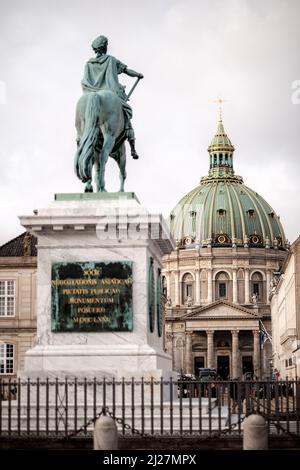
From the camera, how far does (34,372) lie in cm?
2116

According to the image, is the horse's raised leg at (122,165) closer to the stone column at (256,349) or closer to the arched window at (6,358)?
the arched window at (6,358)

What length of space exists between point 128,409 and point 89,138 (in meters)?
6.22

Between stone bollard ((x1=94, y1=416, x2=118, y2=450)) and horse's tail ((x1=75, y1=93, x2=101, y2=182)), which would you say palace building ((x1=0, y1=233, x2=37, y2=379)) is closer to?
horse's tail ((x1=75, y1=93, x2=101, y2=182))

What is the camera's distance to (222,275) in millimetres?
177375

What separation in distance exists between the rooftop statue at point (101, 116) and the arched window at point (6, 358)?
37.5m

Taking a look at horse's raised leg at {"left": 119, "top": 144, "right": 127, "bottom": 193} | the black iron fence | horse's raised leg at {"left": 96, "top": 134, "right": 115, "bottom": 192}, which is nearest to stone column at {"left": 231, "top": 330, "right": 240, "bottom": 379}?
horse's raised leg at {"left": 119, "top": 144, "right": 127, "bottom": 193}

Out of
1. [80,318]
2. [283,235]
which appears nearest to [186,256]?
[283,235]

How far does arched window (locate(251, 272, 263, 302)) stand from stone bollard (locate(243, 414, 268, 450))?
158069mm

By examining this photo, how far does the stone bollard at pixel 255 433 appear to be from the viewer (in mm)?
15923

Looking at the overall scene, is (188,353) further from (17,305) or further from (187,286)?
(17,305)

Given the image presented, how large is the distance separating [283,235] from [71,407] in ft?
543

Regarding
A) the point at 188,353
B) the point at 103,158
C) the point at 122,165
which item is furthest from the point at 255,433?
the point at 188,353

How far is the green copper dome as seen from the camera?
179625mm

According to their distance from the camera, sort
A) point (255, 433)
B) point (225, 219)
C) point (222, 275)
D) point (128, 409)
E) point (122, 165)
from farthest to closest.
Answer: point (225, 219) → point (222, 275) → point (122, 165) → point (128, 409) → point (255, 433)
